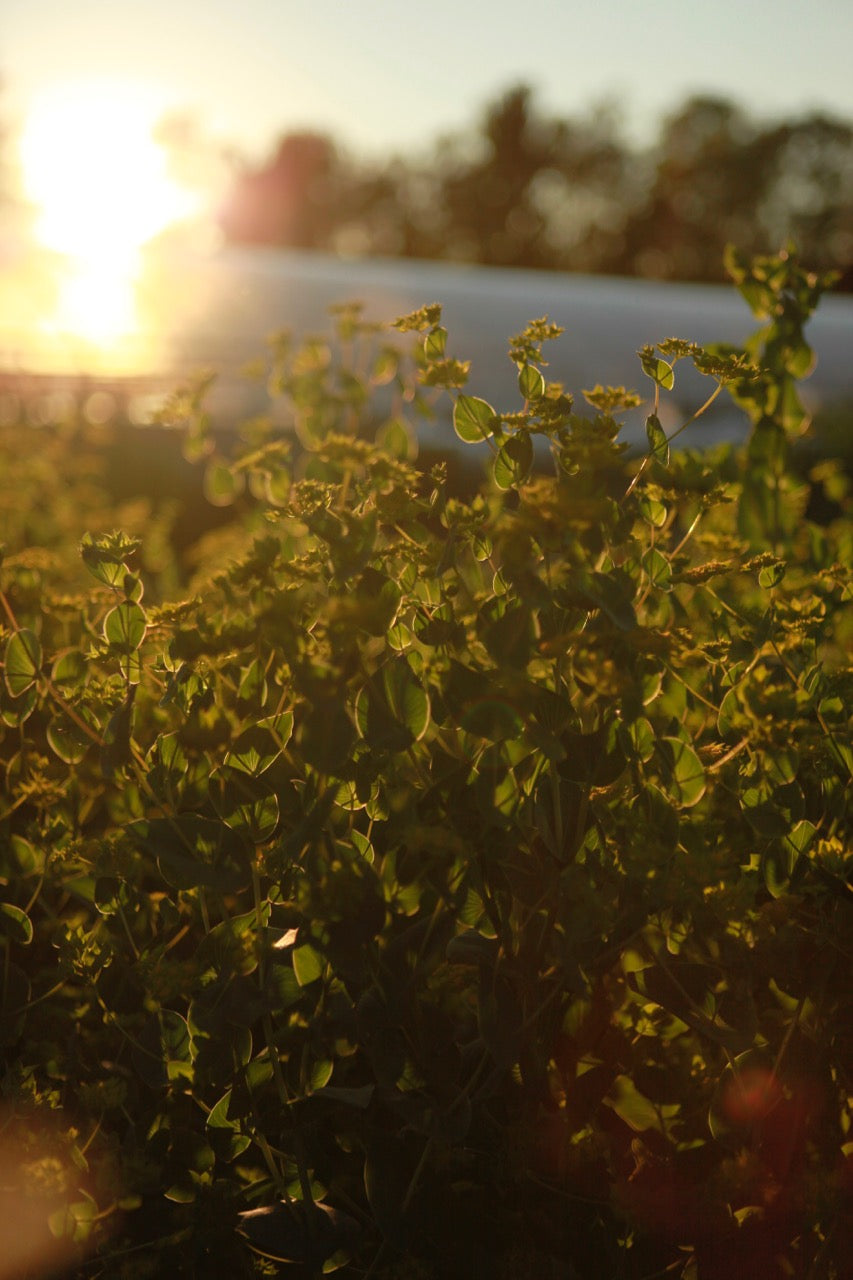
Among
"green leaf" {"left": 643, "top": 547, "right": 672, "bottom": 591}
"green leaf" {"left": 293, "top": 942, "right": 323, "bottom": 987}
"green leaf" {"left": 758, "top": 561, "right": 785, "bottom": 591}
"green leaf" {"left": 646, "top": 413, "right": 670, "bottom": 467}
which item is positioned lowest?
"green leaf" {"left": 293, "top": 942, "right": 323, "bottom": 987}

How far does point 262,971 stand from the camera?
1.56 meters

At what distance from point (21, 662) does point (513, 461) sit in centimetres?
75

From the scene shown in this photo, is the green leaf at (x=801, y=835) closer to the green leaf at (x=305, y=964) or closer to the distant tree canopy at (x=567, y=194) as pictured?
the green leaf at (x=305, y=964)

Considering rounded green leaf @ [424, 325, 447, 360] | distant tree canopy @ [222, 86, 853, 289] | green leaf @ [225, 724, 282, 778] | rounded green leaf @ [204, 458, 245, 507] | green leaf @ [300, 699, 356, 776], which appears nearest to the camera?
green leaf @ [300, 699, 356, 776]

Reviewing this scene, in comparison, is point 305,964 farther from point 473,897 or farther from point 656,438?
point 656,438

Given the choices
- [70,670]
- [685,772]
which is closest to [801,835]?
[685,772]

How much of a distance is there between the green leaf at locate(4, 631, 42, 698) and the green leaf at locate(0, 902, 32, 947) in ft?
1.01

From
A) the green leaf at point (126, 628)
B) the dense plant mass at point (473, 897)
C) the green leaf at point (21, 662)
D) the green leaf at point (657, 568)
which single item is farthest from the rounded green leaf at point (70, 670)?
the green leaf at point (657, 568)

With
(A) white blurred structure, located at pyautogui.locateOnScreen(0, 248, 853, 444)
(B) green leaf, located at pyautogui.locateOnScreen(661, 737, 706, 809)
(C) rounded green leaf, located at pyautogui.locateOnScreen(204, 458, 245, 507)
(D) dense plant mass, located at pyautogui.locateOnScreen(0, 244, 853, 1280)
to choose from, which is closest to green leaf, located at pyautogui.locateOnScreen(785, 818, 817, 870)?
(D) dense plant mass, located at pyautogui.locateOnScreen(0, 244, 853, 1280)

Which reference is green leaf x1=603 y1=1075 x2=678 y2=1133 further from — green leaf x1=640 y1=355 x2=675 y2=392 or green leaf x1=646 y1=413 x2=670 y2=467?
green leaf x1=640 y1=355 x2=675 y2=392

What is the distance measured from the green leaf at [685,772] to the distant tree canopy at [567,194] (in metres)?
37.0

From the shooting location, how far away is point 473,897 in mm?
1556

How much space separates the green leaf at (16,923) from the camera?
177 centimetres

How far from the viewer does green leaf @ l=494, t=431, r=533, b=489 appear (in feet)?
Answer: 5.45
